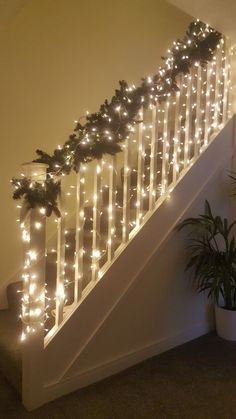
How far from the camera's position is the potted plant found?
256 centimetres

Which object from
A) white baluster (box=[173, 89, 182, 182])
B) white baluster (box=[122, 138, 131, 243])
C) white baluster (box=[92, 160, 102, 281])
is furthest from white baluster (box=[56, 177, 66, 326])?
white baluster (box=[173, 89, 182, 182])

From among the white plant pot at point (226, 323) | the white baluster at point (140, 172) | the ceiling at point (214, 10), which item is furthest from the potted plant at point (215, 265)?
the ceiling at point (214, 10)

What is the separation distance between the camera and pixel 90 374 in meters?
2.08

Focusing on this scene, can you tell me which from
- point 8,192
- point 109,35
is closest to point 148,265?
point 8,192

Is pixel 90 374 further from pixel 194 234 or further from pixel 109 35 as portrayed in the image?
pixel 109 35

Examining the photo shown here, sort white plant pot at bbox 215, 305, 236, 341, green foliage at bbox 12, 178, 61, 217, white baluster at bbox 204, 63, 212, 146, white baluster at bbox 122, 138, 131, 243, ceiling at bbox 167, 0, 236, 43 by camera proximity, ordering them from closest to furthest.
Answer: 1. green foliage at bbox 12, 178, 61, 217
2. ceiling at bbox 167, 0, 236, 43
3. white baluster at bbox 122, 138, 131, 243
4. white plant pot at bbox 215, 305, 236, 341
5. white baluster at bbox 204, 63, 212, 146

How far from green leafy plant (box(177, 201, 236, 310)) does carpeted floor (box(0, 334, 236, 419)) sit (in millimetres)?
505

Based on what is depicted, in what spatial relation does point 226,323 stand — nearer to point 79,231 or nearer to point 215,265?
point 215,265

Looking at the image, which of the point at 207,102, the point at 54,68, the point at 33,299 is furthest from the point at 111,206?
the point at 54,68

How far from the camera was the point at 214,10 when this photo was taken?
82.0 inches

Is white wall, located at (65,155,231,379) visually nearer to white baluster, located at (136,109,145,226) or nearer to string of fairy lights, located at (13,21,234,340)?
white baluster, located at (136,109,145,226)

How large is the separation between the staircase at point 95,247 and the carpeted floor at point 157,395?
0.33ft

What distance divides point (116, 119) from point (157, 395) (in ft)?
5.55

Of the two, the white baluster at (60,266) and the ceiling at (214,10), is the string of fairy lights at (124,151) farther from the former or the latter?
the ceiling at (214,10)
